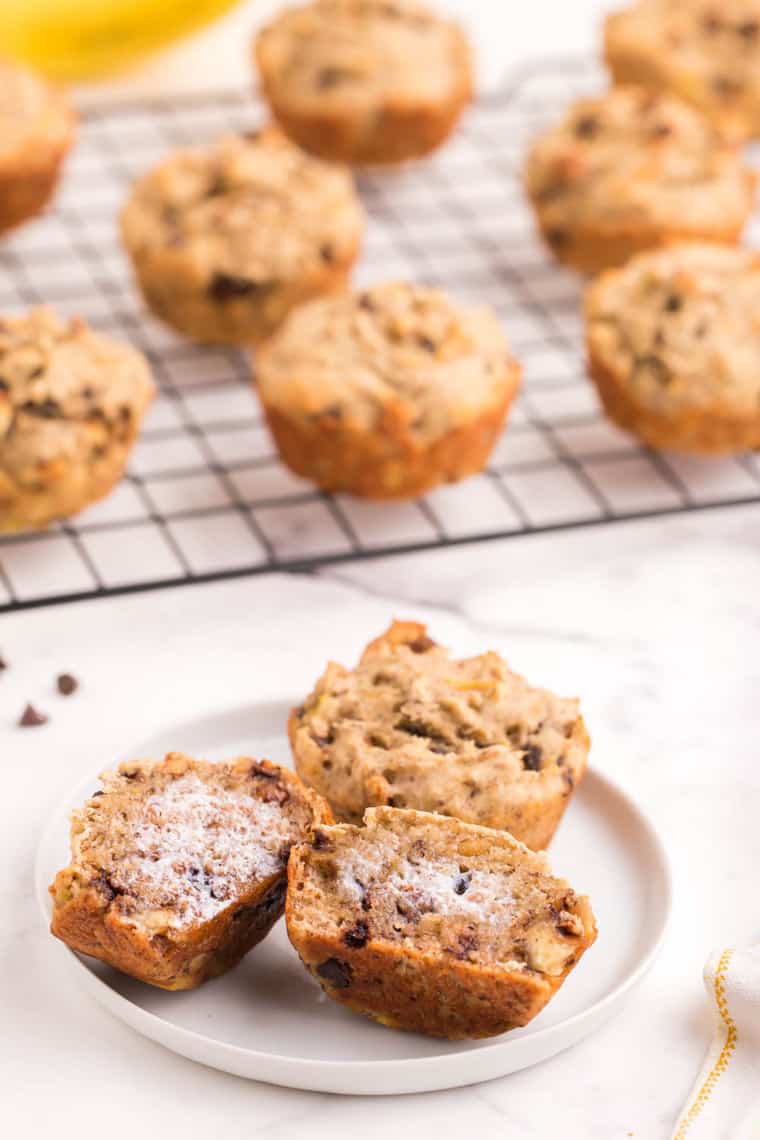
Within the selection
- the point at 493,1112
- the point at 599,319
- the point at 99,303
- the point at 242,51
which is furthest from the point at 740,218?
the point at 493,1112

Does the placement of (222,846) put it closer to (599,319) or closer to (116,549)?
(116,549)

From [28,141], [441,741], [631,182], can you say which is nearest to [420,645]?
[441,741]

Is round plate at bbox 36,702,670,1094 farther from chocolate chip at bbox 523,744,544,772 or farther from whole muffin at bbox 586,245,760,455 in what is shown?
whole muffin at bbox 586,245,760,455

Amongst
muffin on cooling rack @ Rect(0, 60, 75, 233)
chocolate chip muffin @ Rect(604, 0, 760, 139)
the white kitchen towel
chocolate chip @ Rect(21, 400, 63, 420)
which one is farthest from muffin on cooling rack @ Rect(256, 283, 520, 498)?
chocolate chip muffin @ Rect(604, 0, 760, 139)

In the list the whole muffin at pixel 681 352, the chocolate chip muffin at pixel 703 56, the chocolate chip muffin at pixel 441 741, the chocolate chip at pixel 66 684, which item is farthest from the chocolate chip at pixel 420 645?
the chocolate chip muffin at pixel 703 56

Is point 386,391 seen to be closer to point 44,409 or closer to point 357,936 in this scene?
point 44,409

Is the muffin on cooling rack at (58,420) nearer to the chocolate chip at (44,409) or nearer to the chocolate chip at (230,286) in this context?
the chocolate chip at (44,409)
